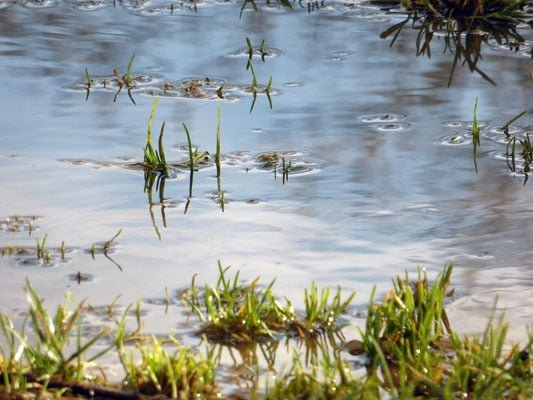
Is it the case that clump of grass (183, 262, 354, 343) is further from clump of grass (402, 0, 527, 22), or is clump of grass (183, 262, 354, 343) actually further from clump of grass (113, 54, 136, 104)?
clump of grass (402, 0, 527, 22)

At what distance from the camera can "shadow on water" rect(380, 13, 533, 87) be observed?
6.64m

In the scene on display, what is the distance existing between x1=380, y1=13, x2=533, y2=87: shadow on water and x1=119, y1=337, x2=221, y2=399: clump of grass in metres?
3.91

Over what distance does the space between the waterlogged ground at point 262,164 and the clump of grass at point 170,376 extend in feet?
1.19

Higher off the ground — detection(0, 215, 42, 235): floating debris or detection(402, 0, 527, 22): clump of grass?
detection(402, 0, 527, 22): clump of grass

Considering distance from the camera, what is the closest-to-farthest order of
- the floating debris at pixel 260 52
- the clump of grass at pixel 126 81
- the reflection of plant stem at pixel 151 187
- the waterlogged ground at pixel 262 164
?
the waterlogged ground at pixel 262 164 < the reflection of plant stem at pixel 151 187 < the clump of grass at pixel 126 81 < the floating debris at pixel 260 52

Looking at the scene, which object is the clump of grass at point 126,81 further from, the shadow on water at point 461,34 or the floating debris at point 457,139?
the shadow on water at point 461,34

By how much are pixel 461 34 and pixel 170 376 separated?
A: 4806mm

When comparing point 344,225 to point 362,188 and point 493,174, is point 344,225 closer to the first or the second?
point 362,188

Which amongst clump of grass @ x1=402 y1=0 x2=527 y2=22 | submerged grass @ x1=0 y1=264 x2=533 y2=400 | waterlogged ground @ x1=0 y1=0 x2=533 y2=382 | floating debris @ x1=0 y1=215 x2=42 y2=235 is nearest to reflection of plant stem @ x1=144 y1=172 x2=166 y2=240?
waterlogged ground @ x1=0 y1=0 x2=533 y2=382

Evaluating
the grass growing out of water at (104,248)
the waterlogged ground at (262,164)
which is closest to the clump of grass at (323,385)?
the waterlogged ground at (262,164)

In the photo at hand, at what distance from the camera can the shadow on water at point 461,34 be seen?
664 centimetres

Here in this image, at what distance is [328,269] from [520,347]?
0.75m

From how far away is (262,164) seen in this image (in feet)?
15.5

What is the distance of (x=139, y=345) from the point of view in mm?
2902
